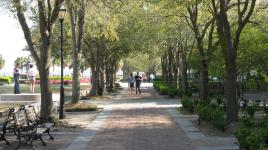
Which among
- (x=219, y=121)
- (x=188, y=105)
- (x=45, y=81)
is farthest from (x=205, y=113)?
(x=188, y=105)

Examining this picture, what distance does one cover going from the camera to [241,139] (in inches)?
437

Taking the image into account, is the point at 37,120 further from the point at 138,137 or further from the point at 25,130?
the point at 138,137

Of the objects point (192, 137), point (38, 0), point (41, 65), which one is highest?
point (38, 0)

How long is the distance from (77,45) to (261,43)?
8906 mm

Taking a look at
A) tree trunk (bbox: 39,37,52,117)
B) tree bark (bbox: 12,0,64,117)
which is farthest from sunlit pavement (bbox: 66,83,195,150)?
tree bark (bbox: 12,0,64,117)

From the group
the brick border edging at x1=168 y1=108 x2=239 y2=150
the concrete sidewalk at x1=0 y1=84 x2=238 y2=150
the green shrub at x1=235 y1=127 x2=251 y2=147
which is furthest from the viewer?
the concrete sidewalk at x1=0 y1=84 x2=238 y2=150

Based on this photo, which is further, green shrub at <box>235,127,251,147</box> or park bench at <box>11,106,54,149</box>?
park bench at <box>11,106,54,149</box>

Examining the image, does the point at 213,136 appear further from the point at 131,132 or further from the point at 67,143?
the point at 67,143

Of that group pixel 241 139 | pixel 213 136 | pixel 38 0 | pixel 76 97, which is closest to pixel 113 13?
pixel 76 97

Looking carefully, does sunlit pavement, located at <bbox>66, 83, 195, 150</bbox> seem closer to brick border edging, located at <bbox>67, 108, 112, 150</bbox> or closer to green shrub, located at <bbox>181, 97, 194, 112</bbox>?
brick border edging, located at <bbox>67, 108, 112, 150</bbox>

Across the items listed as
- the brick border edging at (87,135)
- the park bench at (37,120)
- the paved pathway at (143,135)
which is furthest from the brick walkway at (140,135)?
the park bench at (37,120)

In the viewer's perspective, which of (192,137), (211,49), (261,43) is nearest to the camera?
(192,137)

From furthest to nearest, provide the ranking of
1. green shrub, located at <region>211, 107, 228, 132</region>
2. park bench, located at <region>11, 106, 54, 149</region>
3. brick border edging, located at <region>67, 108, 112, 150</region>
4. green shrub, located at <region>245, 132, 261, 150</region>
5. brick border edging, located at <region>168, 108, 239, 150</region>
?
green shrub, located at <region>211, 107, 228, 132</region>
brick border edging, located at <region>67, 108, 112, 150</region>
brick border edging, located at <region>168, 108, 239, 150</region>
park bench, located at <region>11, 106, 54, 149</region>
green shrub, located at <region>245, 132, 261, 150</region>

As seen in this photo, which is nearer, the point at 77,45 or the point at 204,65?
the point at 204,65
